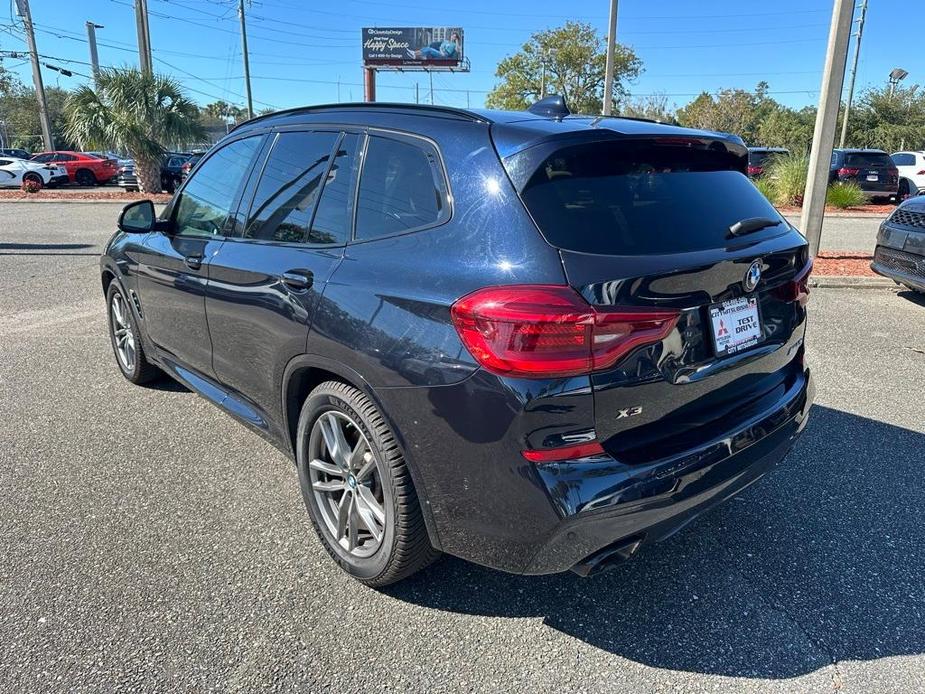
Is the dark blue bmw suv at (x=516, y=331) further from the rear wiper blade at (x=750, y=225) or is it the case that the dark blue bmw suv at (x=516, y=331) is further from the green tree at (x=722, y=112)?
the green tree at (x=722, y=112)

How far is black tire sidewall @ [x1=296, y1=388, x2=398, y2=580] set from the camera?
237 cm

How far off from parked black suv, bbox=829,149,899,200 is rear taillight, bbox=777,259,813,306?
792 inches

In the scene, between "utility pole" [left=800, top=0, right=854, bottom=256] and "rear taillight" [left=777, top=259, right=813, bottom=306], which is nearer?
"rear taillight" [left=777, top=259, right=813, bottom=306]

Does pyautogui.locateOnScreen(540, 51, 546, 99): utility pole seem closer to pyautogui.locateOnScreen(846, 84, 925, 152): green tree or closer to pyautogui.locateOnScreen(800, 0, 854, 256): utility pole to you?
pyautogui.locateOnScreen(846, 84, 925, 152): green tree

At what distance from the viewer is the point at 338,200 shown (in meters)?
2.71

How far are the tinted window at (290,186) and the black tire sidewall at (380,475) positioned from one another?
0.73 metres

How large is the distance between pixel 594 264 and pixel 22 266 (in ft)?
33.0

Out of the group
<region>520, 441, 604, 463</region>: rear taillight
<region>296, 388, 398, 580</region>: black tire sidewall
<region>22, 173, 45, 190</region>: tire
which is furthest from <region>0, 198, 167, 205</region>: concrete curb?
<region>520, 441, 604, 463</region>: rear taillight

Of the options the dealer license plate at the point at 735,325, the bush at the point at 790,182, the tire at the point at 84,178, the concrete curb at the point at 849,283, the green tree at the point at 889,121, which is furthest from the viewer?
the green tree at the point at 889,121

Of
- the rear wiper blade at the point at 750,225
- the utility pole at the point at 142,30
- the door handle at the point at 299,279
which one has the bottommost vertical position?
the door handle at the point at 299,279

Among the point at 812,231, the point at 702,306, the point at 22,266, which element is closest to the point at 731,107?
the point at 812,231

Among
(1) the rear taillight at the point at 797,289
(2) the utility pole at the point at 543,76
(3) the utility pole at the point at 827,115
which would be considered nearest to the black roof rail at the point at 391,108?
(1) the rear taillight at the point at 797,289

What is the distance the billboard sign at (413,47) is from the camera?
173 feet

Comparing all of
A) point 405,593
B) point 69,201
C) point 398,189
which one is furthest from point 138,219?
point 69,201
